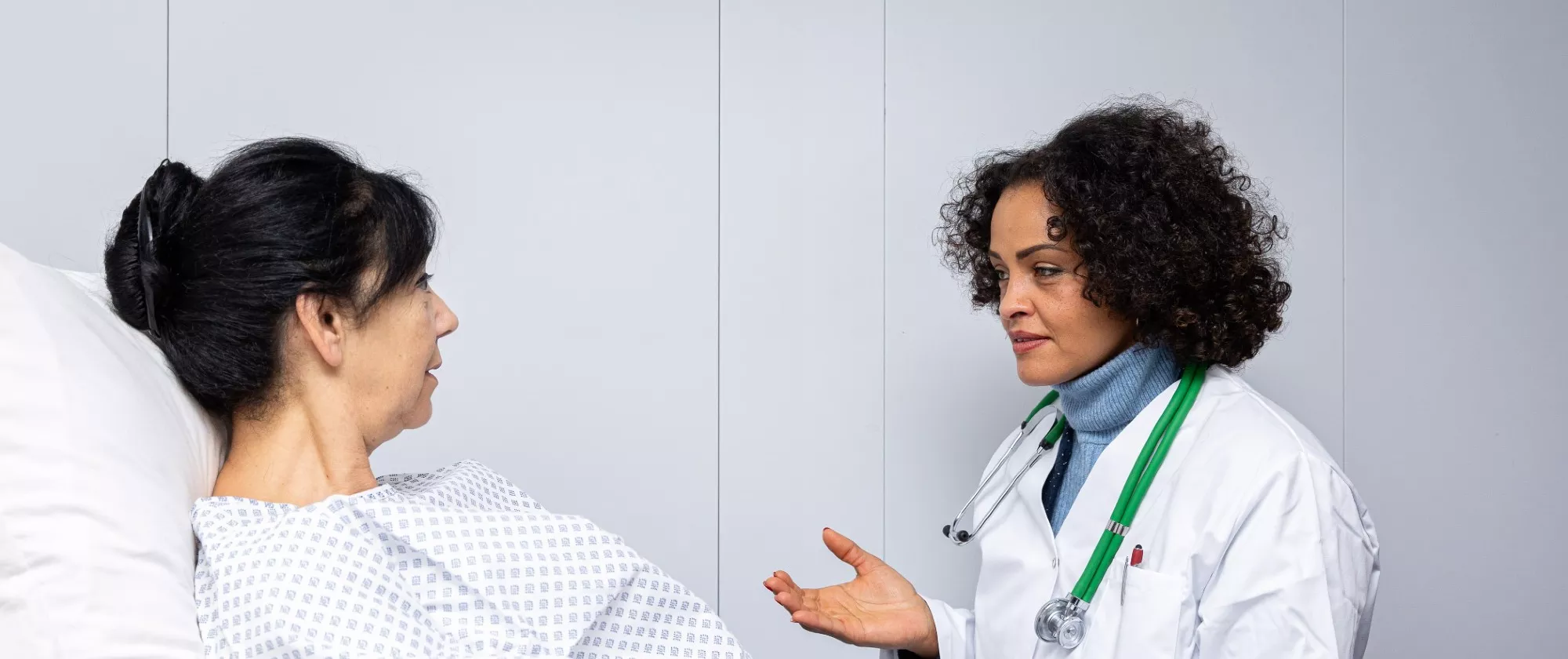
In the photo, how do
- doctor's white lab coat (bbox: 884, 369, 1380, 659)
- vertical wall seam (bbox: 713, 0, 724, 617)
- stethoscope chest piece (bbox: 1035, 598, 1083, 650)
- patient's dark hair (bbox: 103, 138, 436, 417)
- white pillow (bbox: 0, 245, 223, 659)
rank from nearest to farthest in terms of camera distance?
white pillow (bbox: 0, 245, 223, 659) < patient's dark hair (bbox: 103, 138, 436, 417) < doctor's white lab coat (bbox: 884, 369, 1380, 659) < stethoscope chest piece (bbox: 1035, 598, 1083, 650) < vertical wall seam (bbox: 713, 0, 724, 617)

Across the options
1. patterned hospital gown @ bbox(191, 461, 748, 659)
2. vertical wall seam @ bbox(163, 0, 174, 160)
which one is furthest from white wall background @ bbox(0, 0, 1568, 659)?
patterned hospital gown @ bbox(191, 461, 748, 659)

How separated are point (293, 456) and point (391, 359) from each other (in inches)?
5.4

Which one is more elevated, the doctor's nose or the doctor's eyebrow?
the doctor's eyebrow

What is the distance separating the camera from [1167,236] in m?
1.30

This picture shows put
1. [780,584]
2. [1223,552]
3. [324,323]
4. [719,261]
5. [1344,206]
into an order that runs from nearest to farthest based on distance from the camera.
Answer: [324,323] < [1223,552] < [780,584] < [719,261] < [1344,206]

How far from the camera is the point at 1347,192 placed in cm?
217

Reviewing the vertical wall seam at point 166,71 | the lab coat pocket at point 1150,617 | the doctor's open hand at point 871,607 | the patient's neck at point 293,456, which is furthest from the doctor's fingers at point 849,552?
the vertical wall seam at point 166,71

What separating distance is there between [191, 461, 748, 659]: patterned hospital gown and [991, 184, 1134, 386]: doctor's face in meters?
0.60

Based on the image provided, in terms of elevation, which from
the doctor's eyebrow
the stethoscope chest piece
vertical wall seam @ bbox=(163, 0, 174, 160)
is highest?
vertical wall seam @ bbox=(163, 0, 174, 160)

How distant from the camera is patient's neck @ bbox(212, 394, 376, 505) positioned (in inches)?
40.1

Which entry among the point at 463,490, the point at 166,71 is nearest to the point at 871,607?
the point at 463,490

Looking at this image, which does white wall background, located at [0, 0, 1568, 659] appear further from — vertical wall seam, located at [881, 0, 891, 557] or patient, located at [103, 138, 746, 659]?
patient, located at [103, 138, 746, 659]

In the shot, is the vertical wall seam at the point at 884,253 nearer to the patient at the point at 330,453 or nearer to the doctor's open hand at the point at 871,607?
the doctor's open hand at the point at 871,607

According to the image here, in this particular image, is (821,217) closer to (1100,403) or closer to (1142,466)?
(1100,403)
